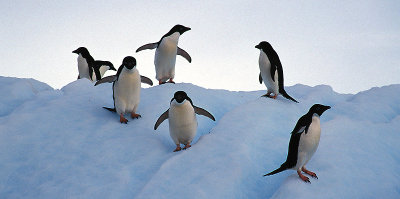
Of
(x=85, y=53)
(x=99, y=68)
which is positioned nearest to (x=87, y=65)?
(x=85, y=53)

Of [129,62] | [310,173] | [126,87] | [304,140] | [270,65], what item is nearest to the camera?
[304,140]

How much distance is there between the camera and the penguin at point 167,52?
7465 mm

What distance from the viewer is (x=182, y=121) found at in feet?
16.9

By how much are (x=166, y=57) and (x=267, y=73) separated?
2.04 m

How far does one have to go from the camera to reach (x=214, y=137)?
17.8ft

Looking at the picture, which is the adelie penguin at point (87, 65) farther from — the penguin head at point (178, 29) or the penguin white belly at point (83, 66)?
the penguin head at point (178, 29)

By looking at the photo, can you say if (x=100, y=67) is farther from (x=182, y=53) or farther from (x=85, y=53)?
(x=182, y=53)

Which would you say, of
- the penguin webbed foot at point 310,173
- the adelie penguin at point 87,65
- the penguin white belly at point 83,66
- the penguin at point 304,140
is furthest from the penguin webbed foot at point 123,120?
the penguin white belly at point 83,66

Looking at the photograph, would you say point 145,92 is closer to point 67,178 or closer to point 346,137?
point 67,178

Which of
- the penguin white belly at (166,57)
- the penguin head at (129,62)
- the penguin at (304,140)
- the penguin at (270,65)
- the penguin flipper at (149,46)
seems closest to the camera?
the penguin at (304,140)

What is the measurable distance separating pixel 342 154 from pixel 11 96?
6.00 m

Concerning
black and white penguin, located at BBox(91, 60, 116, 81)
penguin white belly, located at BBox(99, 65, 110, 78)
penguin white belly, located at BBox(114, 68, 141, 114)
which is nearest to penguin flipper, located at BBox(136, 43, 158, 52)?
penguin white belly, located at BBox(114, 68, 141, 114)

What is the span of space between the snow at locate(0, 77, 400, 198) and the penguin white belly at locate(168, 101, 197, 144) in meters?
0.23

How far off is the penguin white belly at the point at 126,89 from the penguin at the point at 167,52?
1.59 meters
